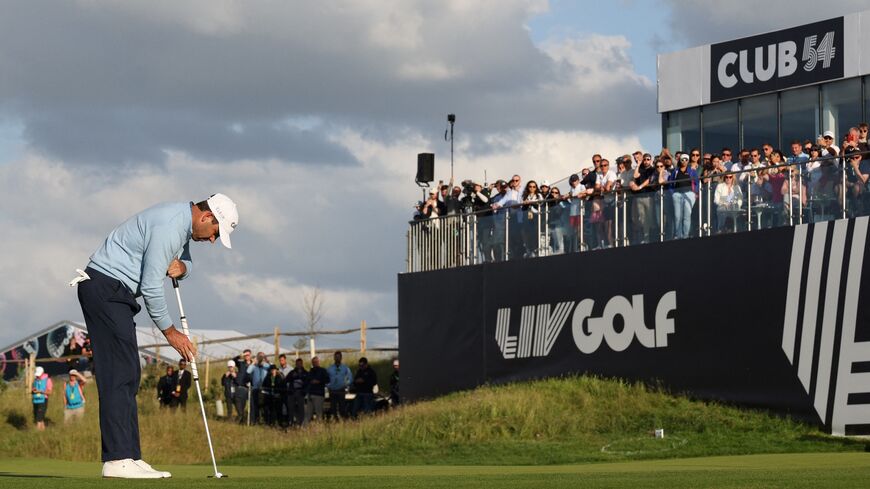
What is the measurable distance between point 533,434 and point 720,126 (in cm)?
1145

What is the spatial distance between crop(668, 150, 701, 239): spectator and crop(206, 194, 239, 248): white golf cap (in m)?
14.7

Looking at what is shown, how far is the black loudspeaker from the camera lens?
31828 mm

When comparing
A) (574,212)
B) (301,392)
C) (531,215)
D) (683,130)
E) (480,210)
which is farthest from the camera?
(683,130)

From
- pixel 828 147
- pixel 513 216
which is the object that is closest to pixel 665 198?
pixel 828 147

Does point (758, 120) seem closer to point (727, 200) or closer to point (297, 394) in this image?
point (727, 200)

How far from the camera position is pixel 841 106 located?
30.6m

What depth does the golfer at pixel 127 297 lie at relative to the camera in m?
10.0

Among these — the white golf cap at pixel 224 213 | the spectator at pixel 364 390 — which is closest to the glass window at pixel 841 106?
the spectator at pixel 364 390

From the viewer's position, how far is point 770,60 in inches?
1276

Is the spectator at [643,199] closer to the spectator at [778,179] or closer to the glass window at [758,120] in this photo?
the spectator at [778,179]

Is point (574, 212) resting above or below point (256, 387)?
above

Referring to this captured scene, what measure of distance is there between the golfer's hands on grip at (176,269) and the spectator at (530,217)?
17.3m

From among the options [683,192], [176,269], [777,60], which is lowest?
[176,269]

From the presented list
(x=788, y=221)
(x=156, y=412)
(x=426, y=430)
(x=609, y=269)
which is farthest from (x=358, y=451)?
(x=156, y=412)
